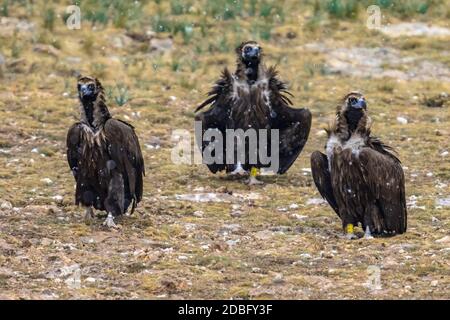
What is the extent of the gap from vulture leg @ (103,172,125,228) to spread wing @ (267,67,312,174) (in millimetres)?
3136

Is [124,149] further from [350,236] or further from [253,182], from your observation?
[253,182]

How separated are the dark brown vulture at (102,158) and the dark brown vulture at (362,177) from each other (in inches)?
77.4

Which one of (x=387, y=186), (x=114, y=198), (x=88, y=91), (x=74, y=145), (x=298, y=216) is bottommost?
(x=298, y=216)

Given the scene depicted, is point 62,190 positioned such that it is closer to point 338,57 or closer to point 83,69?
point 83,69

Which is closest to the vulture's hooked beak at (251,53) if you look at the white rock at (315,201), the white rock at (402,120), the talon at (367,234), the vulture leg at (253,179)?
the vulture leg at (253,179)

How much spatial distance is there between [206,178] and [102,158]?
292cm

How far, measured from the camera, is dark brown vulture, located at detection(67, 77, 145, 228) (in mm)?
11734

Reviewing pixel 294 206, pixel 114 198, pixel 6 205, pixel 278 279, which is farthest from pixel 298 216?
pixel 6 205

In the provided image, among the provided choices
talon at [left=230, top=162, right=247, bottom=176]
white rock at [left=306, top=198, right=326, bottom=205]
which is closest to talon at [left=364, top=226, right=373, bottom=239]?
white rock at [left=306, top=198, right=326, bottom=205]

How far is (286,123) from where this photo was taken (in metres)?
14.5

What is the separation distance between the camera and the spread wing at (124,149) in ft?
38.4

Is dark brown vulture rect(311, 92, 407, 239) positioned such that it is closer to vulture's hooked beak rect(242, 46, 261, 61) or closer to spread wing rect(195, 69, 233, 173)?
vulture's hooked beak rect(242, 46, 261, 61)

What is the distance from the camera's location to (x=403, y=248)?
11.0 meters

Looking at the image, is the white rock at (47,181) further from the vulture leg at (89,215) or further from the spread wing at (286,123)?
the spread wing at (286,123)
